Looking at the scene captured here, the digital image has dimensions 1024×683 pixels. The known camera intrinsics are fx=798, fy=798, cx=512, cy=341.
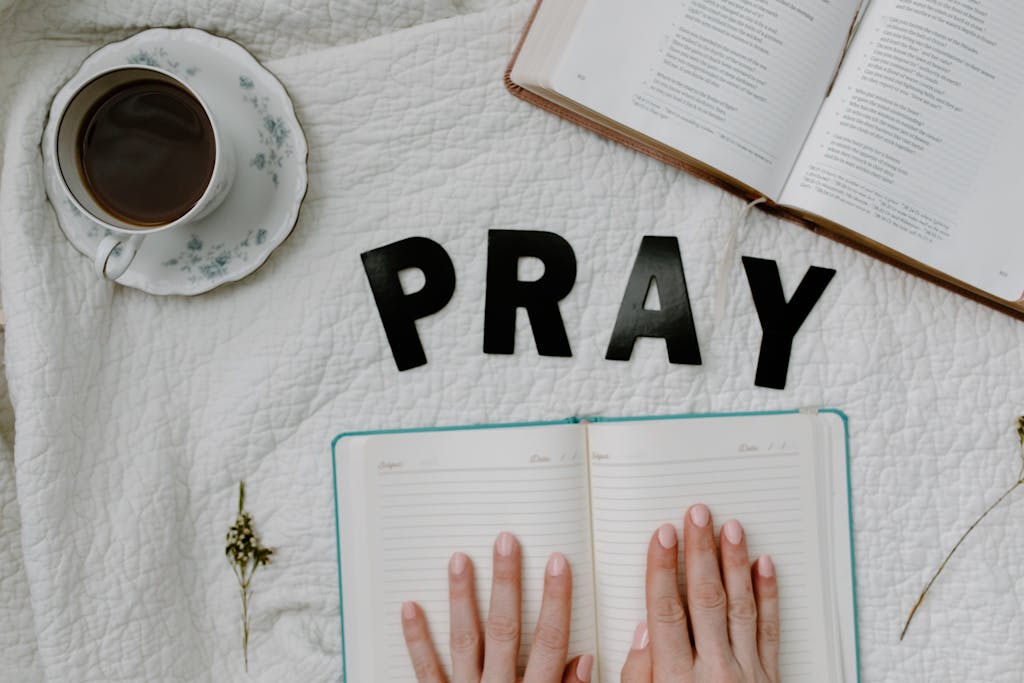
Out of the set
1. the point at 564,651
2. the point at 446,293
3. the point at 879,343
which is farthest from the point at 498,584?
the point at 879,343

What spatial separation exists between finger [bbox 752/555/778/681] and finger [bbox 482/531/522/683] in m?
0.20

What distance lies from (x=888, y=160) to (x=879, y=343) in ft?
0.53

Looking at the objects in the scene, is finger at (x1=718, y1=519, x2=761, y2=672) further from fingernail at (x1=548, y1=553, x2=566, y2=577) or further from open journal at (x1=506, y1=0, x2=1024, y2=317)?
open journal at (x1=506, y1=0, x2=1024, y2=317)

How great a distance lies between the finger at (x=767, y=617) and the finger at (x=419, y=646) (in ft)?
0.90

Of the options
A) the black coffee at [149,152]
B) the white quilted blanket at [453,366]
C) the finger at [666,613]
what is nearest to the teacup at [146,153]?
the black coffee at [149,152]

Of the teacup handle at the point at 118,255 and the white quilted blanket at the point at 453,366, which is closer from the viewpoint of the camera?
the teacup handle at the point at 118,255

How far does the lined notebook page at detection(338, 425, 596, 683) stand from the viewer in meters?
0.68

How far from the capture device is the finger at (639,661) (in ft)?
2.18

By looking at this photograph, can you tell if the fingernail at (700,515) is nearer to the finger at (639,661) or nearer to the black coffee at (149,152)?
the finger at (639,661)

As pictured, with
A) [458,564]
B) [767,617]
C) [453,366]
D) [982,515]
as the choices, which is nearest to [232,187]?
[453,366]

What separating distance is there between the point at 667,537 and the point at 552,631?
0.12 m

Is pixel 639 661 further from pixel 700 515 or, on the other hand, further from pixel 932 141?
pixel 932 141

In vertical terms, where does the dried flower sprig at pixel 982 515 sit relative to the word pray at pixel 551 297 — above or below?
below

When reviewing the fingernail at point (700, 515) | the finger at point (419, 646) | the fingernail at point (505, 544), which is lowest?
the finger at point (419, 646)
